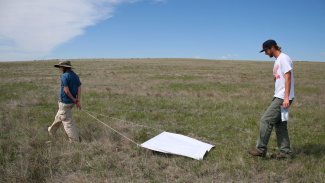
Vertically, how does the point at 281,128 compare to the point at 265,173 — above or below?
above

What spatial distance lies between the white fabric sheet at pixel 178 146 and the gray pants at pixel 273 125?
114cm

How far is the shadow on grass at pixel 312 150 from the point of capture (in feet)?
22.5

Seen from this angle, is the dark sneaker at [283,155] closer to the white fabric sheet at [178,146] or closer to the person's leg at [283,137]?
the person's leg at [283,137]

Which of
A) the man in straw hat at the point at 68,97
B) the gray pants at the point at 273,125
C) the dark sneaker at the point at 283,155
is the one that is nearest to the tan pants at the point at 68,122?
the man in straw hat at the point at 68,97

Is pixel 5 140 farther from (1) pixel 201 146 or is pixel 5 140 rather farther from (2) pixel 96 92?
(2) pixel 96 92

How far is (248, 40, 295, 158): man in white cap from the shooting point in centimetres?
616

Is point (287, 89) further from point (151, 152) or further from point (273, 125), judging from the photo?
point (151, 152)

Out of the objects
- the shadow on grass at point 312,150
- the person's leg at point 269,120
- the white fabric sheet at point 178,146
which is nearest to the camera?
the person's leg at point 269,120

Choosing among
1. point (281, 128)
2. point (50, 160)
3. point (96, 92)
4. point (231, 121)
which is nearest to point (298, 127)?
point (231, 121)

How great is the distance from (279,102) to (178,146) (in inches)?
86.9

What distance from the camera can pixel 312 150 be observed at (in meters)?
7.16

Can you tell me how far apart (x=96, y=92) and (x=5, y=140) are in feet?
31.6

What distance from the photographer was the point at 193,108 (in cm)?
1275

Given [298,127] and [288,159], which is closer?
[288,159]
